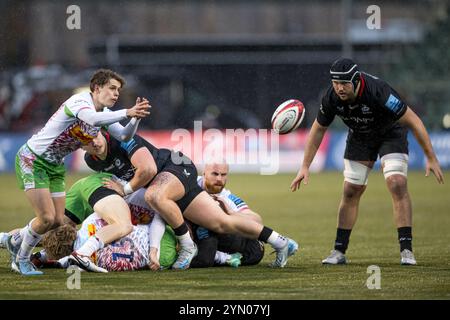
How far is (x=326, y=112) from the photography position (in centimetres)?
1056

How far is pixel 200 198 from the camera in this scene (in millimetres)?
10094

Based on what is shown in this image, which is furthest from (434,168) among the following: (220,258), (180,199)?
(180,199)

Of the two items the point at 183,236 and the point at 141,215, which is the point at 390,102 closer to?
the point at 183,236

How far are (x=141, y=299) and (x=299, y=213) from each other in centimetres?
938

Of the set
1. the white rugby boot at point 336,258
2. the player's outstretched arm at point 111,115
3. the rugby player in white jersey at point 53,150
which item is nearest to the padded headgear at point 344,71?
the white rugby boot at point 336,258

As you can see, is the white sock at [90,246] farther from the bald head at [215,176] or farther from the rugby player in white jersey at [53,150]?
the bald head at [215,176]

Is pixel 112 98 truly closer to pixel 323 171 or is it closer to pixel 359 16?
pixel 323 171

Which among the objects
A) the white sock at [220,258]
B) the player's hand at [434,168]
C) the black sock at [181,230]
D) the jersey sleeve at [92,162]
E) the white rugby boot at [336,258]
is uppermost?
the jersey sleeve at [92,162]

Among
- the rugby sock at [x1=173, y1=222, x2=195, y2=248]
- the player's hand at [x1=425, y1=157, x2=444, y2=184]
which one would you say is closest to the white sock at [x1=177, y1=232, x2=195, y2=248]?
the rugby sock at [x1=173, y1=222, x2=195, y2=248]

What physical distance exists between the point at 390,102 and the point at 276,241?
1824mm

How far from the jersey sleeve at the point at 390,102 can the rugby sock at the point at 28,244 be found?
3.64 meters

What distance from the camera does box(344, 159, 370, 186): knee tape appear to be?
1068 cm

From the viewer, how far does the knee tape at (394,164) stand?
10539 mm

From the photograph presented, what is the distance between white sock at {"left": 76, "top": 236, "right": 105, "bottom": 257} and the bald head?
1.57m
